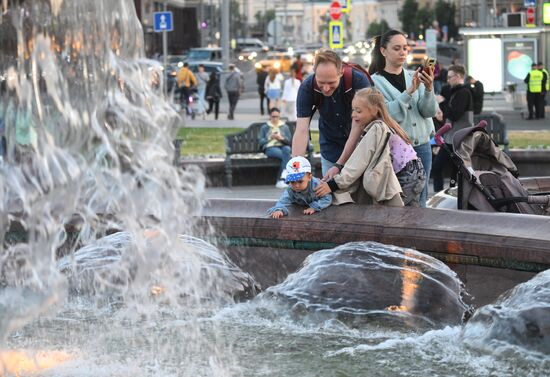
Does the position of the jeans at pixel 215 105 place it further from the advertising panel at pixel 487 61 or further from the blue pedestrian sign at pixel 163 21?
the advertising panel at pixel 487 61

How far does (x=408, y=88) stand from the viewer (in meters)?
8.61

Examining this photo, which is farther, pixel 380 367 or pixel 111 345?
pixel 111 345

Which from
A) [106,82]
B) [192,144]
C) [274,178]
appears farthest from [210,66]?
[106,82]

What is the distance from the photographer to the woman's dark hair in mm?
8562

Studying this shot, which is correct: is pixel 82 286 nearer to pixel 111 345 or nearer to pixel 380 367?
pixel 111 345

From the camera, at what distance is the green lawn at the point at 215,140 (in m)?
20.7

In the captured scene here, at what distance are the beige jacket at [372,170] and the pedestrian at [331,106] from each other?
232 mm

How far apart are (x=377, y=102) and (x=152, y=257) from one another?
1.79m

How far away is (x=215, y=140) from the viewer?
78.9 ft

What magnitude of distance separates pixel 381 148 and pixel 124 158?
207 centimetres

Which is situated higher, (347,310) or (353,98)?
(353,98)

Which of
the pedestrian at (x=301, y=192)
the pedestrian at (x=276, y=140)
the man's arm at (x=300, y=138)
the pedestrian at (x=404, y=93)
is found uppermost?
the pedestrian at (x=404, y=93)

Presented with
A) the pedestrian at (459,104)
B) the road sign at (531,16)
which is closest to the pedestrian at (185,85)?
the road sign at (531,16)

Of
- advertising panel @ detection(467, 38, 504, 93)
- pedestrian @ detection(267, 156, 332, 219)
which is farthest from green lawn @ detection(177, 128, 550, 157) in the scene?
pedestrian @ detection(267, 156, 332, 219)
